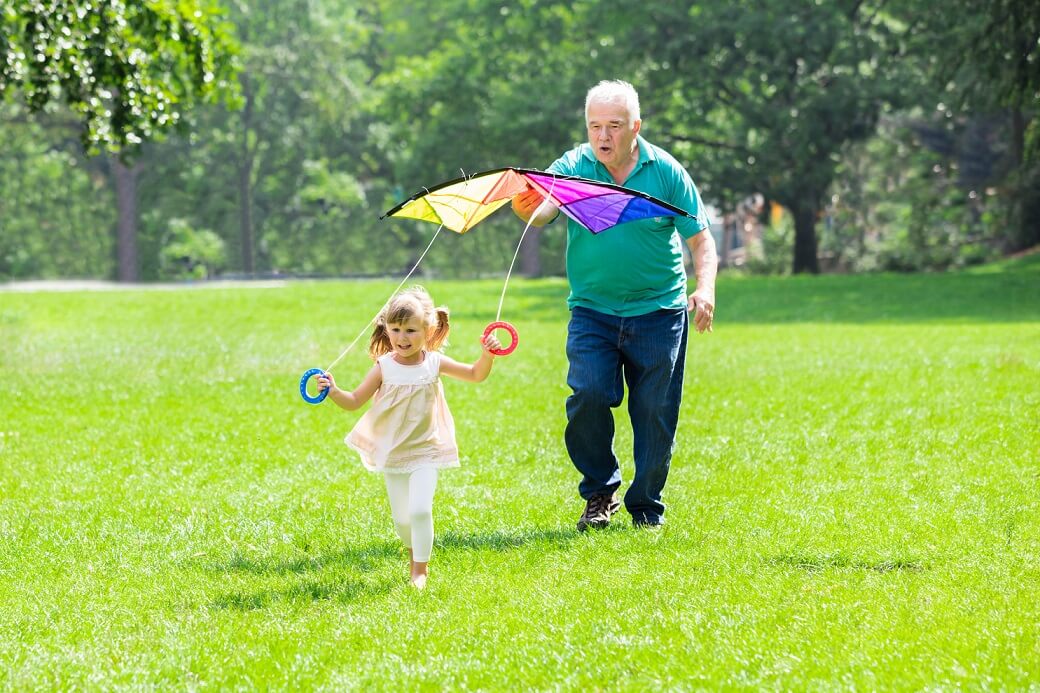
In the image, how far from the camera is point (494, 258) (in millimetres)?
57188

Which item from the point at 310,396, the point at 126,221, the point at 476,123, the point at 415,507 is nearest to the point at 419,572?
the point at 415,507

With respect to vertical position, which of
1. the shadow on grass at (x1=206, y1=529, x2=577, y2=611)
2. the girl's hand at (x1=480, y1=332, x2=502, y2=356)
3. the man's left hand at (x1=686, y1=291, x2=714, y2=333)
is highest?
the man's left hand at (x1=686, y1=291, x2=714, y2=333)

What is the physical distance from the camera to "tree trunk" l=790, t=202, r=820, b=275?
135 feet

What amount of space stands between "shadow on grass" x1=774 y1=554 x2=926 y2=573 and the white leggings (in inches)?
63.1

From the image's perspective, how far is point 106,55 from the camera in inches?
577

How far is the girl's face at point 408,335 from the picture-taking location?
20.9 feet

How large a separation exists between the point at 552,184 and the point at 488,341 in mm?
828

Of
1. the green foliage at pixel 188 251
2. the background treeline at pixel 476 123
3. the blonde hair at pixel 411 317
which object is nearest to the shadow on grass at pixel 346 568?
the blonde hair at pixel 411 317

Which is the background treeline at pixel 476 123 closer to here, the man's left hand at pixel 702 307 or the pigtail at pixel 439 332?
the pigtail at pixel 439 332

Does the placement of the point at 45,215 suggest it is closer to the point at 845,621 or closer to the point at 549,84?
the point at 549,84

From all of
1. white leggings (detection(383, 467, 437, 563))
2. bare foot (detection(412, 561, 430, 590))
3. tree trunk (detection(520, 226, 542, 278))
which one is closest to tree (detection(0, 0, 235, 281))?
white leggings (detection(383, 467, 437, 563))

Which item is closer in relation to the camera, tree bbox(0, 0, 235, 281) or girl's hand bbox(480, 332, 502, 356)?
girl's hand bbox(480, 332, 502, 356)

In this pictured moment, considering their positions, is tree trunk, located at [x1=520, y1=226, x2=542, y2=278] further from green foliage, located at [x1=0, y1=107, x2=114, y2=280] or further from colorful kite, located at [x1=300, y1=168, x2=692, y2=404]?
colorful kite, located at [x1=300, y1=168, x2=692, y2=404]

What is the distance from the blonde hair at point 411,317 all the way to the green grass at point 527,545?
1015mm
